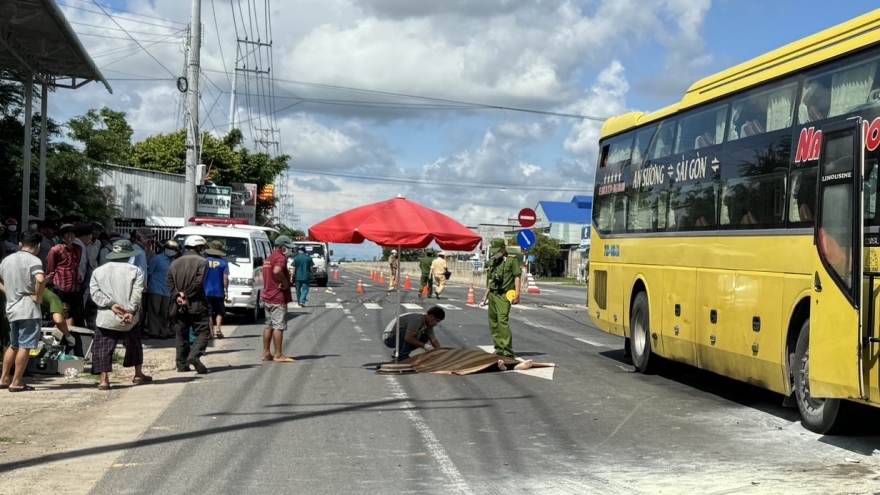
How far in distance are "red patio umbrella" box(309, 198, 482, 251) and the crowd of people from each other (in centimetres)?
195

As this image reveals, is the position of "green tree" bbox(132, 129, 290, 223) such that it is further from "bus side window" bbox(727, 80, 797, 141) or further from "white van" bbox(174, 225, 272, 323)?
"bus side window" bbox(727, 80, 797, 141)

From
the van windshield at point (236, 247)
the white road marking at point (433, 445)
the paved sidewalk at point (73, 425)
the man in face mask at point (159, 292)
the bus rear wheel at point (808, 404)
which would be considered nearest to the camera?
the white road marking at point (433, 445)

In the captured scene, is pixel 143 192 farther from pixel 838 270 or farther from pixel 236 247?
pixel 838 270

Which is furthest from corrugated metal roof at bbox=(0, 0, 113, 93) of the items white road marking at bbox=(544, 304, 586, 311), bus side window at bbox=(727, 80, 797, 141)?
white road marking at bbox=(544, 304, 586, 311)

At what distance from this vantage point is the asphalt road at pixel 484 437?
7.54 m

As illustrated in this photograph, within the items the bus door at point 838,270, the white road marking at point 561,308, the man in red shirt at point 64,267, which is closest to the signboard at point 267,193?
the white road marking at point 561,308

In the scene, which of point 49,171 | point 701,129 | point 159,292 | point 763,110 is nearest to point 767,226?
point 763,110

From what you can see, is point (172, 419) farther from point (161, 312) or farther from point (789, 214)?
point (161, 312)

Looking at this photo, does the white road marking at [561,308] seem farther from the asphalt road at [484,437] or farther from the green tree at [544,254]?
the green tree at [544,254]

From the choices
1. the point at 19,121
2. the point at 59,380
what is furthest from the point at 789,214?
the point at 19,121

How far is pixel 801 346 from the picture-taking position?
989cm

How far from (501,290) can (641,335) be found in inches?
88.0

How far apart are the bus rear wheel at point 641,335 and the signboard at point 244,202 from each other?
3130 cm

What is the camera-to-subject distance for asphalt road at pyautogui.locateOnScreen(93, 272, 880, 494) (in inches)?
297
